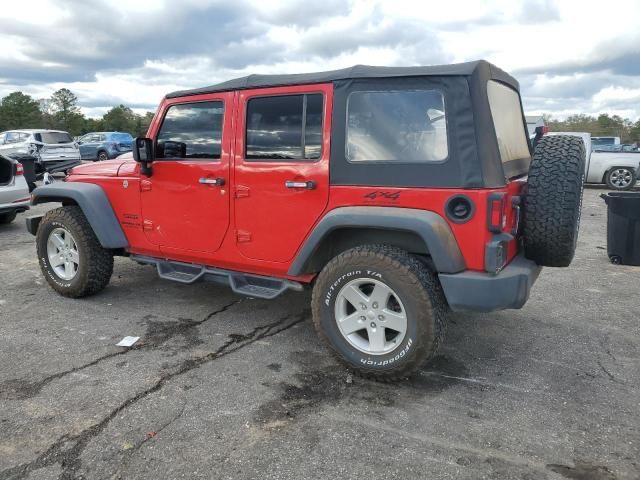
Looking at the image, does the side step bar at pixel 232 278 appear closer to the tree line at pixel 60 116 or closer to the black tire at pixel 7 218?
the black tire at pixel 7 218

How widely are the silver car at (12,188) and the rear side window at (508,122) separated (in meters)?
7.25

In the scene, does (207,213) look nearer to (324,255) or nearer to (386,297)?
(324,255)

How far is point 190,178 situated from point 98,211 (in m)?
1.09

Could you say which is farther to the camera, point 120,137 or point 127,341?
point 120,137

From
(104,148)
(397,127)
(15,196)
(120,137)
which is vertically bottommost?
(15,196)

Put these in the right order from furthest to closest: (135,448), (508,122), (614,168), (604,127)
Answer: (604,127), (614,168), (508,122), (135,448)

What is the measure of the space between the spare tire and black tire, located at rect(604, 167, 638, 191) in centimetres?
1391

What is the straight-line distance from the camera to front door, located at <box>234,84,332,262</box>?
11.6 ft

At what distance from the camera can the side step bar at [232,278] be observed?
152 inches

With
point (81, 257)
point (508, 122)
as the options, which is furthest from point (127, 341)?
point (508, 122)

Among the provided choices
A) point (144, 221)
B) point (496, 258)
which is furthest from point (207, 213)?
point (496, 258)

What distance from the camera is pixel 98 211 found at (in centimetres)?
464

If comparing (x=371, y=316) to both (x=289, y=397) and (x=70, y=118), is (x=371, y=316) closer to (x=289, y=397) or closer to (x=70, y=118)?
(x=289, y=397)

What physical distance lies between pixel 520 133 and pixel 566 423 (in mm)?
2285
